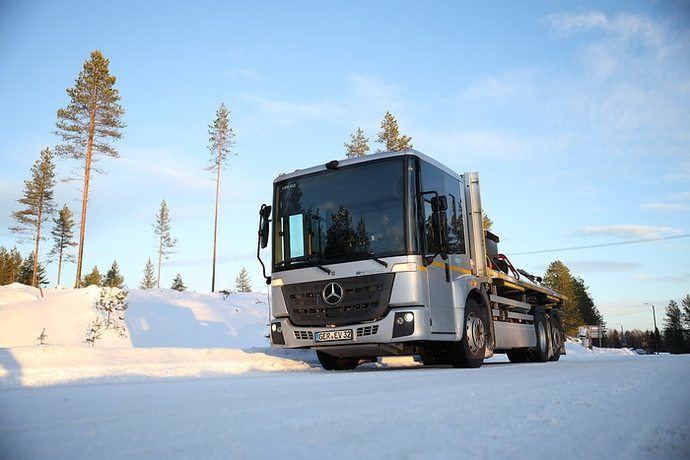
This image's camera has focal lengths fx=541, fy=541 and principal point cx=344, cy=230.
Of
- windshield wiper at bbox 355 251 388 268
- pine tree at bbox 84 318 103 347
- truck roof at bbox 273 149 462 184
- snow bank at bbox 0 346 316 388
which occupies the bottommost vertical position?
snow bank at bbox 0 346 316 388

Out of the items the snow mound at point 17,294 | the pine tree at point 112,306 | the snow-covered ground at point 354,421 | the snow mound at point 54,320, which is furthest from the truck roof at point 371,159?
the snow mound at point 17,294

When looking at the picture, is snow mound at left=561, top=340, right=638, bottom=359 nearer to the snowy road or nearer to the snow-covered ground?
the snow-covered ground

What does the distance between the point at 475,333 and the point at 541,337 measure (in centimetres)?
521

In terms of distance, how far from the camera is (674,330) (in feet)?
368

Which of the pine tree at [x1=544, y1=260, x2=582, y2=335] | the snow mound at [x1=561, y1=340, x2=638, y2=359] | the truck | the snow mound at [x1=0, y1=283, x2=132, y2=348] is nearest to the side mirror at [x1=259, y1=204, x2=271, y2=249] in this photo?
the truck

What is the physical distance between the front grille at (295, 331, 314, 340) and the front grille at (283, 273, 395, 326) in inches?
4.8

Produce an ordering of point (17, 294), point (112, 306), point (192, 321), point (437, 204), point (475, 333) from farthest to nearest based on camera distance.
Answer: point (17, 294)
point (192, 321)
point (112, 306)
point (475, 333)
point (437, 204)

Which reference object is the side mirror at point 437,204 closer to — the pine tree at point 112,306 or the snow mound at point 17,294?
the pine tree at point 112,306

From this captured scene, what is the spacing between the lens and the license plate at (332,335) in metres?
7.78

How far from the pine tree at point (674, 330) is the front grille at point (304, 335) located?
118753mm

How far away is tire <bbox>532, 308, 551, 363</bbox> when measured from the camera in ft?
42.7

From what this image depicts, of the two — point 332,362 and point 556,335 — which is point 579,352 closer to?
point 556,335

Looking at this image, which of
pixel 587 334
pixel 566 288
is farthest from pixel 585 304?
pixel 587 334

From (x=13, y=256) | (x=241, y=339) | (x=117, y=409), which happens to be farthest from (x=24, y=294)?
(x=13, y=256)
